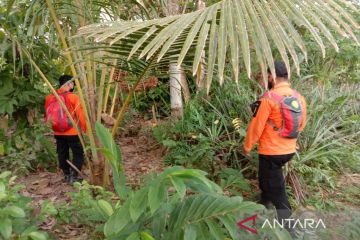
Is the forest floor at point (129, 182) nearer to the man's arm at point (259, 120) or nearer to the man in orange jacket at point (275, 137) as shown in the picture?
the man in orange jacket at point (275, 137)

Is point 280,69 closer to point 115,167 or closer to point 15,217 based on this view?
point 115,167

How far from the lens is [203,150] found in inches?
148

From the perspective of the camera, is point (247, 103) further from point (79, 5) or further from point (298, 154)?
point (79, 5)

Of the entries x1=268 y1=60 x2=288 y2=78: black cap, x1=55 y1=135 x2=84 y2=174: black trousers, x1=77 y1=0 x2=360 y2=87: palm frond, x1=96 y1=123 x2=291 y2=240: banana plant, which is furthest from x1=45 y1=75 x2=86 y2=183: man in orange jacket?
x1=268 y1=60 x2=288 y2=78: black cap

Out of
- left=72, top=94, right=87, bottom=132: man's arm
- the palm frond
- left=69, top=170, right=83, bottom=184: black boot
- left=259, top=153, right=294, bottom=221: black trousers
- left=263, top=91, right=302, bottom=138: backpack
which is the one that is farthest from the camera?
left=69, top=170, right=83, bottom=184: black boot

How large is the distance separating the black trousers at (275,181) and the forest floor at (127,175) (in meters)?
1.31

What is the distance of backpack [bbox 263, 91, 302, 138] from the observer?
107 inches

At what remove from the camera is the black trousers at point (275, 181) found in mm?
2893

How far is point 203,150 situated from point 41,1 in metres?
2.02

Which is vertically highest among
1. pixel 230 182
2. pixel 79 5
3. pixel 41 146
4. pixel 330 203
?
pixel 79 5

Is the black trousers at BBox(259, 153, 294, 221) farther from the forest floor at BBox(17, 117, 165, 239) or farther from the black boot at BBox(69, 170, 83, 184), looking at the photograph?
the black boot at BBox(69, 170, 83, 184)

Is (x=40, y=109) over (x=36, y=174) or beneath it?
over

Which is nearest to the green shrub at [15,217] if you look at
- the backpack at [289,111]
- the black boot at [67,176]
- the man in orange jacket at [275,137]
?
the black boot at [67,176]

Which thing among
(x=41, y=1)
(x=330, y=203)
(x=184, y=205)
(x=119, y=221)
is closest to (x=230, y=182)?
(x=330, y=203)
